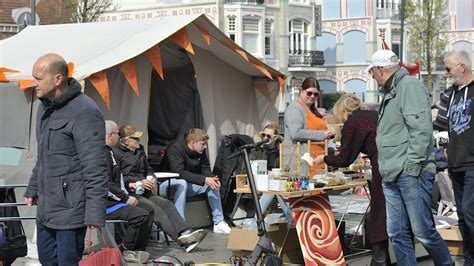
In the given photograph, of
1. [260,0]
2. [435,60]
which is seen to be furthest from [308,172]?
[435,60]

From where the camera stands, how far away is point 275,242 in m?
8.37

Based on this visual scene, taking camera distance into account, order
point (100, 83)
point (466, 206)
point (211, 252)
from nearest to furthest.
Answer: point (466, 206) < point (211, 252) < point (100, 83)

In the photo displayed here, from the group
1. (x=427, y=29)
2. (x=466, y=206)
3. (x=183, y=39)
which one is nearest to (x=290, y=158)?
(x=466, y=206)

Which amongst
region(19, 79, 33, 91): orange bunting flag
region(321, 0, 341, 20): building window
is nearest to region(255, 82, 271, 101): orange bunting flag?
region(19, 79, 33, 91): orange bunting flag

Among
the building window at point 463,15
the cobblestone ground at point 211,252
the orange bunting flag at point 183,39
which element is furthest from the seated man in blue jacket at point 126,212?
the building window at point 463,15

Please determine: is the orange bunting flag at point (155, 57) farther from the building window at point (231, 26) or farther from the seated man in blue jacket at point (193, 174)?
the building window at point (231, 26)

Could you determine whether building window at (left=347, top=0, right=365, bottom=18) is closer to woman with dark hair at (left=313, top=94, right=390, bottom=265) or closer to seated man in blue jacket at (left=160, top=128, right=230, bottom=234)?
seated man in blue jacket at (left=160, top=128, right=230, bottom=234)

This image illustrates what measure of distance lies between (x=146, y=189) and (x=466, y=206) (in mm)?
3765

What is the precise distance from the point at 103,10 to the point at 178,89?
89.4 ft

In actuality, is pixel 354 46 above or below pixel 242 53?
above

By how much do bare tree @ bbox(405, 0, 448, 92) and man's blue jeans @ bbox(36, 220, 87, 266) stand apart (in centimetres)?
4535

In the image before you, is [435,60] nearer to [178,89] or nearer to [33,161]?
[178,89]

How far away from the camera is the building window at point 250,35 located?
47.4 m

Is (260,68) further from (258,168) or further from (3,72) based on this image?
(258,168)
